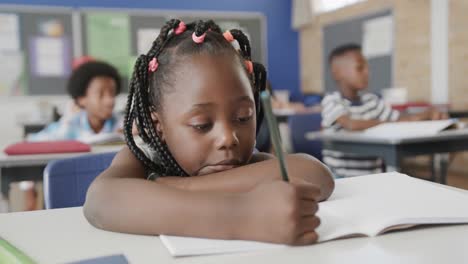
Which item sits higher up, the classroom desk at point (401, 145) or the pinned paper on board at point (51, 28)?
the pinned paper on board at point (51, 28)

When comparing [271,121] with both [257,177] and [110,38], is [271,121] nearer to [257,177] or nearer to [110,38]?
[257,177]

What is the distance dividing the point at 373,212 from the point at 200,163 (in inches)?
9.6

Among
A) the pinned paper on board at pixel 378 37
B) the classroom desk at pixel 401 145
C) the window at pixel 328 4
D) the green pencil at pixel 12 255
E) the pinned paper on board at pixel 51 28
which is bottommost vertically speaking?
the classroom desk at pixel 401 145

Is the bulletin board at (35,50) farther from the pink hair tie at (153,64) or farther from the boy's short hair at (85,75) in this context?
the pink hair tie at (153,64)

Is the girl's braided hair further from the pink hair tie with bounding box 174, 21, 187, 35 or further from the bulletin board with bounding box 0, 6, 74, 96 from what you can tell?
the bulletin board with bounding box 0, 6, 74, 96

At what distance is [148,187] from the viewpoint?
22.4 inches

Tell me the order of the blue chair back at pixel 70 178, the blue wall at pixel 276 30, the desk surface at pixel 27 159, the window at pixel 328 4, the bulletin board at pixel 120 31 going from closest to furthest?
the blue chair back at pixel 70 178, the desk surface at pixel 27 159, the bulletin board at pixel 120 31, the window at pixel 328 4, the blue wall at pixel 276 30

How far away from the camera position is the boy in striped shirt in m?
2.52

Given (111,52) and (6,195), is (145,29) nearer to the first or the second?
(111,52)

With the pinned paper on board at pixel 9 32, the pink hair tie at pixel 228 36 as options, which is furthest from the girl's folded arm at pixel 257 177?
the pinned paper on board at pixel 9 32

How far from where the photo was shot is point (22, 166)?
1.83 m

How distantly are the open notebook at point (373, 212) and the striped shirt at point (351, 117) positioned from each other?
1.80 metres

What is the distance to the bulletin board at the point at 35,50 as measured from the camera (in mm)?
5227

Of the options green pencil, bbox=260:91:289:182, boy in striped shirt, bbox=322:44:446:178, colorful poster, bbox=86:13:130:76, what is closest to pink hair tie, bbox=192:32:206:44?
green pencil, bbox=260:91:289:182
